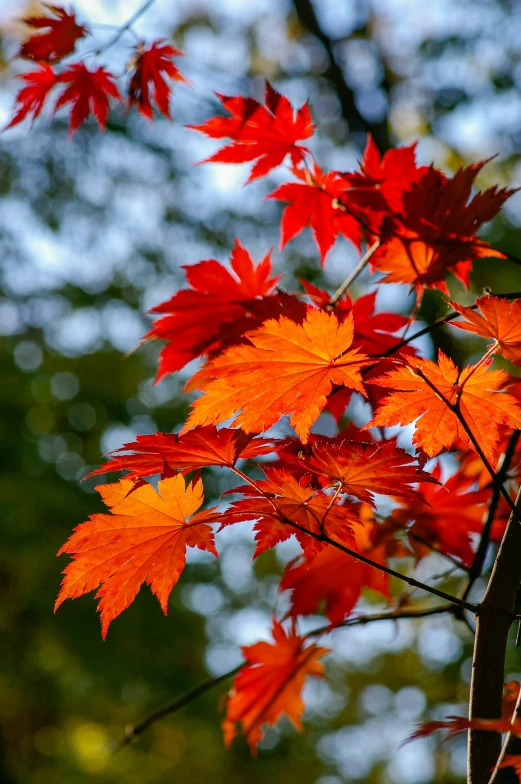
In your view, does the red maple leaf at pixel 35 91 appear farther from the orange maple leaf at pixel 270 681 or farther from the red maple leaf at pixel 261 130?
the orange maple leaf at pixel 270 681

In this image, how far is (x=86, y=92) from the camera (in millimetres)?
1232

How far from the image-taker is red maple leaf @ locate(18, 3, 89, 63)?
1.14 m

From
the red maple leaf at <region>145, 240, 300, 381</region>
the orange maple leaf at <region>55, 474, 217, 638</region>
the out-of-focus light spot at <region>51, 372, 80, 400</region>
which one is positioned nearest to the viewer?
the orange maple leaf at <region>55, 474, 217, 638</region>

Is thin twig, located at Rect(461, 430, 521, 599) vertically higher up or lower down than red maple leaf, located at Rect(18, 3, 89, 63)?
lower down

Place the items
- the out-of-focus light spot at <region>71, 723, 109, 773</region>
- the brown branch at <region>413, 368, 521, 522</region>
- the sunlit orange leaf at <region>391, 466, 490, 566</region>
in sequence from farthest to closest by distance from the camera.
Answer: the out-of-focus light spot at <region>71, 723, 109, 773</region> < the sunlit orange leaf at <region>391, 466, 490, 566</region> < the brown branch at <region>413, 368, 521, 522</region>

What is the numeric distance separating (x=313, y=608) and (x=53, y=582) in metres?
3.16

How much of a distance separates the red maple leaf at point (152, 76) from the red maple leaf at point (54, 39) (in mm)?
110

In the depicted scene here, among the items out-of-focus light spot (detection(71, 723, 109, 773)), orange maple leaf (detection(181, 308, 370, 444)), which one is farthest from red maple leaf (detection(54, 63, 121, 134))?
out-of-focus light spot (detection(71, 723, 109, 773))

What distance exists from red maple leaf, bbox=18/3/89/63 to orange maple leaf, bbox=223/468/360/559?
0.94m

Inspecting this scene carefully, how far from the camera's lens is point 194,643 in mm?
4242

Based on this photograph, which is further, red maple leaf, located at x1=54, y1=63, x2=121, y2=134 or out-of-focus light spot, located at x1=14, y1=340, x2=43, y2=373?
out-of-focus light spot, located at x1=14, y1=340, x2=43, y2=373

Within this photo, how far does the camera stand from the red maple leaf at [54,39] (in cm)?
114

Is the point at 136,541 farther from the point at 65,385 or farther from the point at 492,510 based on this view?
the point at 65,385

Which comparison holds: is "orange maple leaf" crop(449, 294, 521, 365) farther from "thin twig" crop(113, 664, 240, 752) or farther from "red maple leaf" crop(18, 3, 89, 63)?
"red maple leaf" crop(18, 3, 89, 63)
